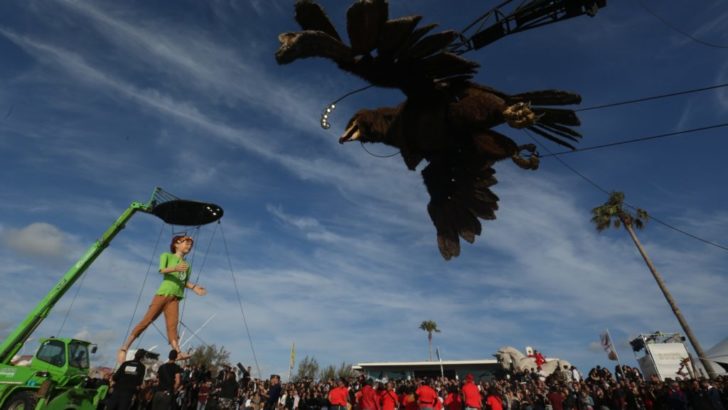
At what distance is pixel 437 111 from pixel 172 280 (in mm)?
4003

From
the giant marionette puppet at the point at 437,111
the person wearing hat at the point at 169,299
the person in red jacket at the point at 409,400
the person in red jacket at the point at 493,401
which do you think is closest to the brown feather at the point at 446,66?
the giant marionette puppet at the point at 437,111

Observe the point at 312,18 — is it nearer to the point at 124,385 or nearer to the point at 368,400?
the point at 124,385

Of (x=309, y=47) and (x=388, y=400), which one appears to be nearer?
(x=309, y=47)

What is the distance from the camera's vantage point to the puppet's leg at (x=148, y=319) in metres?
4.46

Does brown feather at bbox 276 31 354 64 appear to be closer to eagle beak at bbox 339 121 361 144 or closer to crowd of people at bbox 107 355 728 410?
eagle beak at bbox 339 121 361 144

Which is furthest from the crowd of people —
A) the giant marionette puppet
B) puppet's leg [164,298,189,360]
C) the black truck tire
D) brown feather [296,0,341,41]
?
brown feather [296,0,341,41]

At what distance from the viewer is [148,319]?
467 centimetres

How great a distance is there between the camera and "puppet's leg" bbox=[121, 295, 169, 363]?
446 centimetres

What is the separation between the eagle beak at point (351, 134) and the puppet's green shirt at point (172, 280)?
2.75 m

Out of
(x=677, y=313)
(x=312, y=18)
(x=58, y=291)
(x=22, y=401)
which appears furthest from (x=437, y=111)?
(x=677, y=313)

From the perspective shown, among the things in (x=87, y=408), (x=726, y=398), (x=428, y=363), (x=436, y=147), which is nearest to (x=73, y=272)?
(x=87, y=408)

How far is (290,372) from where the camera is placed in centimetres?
3588

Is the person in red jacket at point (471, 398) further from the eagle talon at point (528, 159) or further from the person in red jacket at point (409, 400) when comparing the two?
the eagle talon at point (528, 159)

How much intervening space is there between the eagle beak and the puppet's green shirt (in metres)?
2.75
